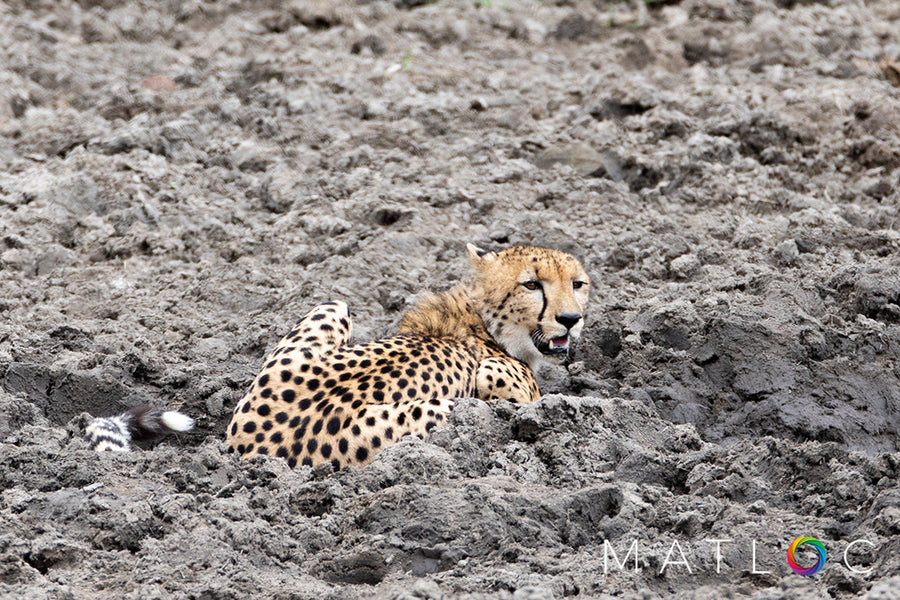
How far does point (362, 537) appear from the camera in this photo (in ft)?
9.81

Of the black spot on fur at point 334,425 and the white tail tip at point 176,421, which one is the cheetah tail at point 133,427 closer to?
the white tail tip at point 176,421

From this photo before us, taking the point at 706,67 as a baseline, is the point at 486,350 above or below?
below

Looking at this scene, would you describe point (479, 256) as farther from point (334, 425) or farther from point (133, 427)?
point (133, 427)

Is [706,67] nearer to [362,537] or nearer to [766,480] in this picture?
[766,480]

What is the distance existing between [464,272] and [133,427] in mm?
1897

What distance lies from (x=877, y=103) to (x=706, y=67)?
3.86 ft

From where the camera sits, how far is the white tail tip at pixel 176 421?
396 centimetres

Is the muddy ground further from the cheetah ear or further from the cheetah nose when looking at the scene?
the cheetah ear

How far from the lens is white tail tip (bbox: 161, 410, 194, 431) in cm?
396

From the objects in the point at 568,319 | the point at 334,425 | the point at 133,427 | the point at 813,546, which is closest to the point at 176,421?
the point at 133,427

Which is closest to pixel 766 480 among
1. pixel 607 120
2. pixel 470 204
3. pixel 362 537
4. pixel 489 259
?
pixel 362 537

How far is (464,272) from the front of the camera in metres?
5.23

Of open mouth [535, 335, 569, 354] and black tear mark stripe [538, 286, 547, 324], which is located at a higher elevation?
black tear mark stripe [538, 286, 547, 324]

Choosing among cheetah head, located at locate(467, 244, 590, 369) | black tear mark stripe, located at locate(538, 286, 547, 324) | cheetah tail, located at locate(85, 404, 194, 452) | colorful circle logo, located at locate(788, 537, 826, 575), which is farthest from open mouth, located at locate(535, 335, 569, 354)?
colorful circle logo, located at locate(788, 537, 826, 575)
